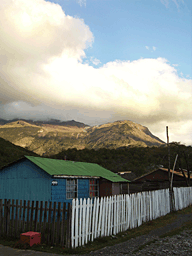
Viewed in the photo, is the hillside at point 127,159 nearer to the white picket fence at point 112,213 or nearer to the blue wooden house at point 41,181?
the blue wooden house at point 41,181

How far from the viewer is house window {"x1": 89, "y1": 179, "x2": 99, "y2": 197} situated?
20.6 m

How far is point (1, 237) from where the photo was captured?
33.1 feet

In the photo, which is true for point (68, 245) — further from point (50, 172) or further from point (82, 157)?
point (82, 157)

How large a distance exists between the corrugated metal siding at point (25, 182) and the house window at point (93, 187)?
532 centimetres

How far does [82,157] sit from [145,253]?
62.4m

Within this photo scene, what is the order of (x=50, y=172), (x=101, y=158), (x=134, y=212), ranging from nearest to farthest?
1. (x=134, y=212)
2. (x=50, y=172)
3. (x=101, y=158)

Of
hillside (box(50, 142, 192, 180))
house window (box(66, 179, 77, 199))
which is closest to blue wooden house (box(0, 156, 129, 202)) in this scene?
house window (box(66, 179, 77, 199))

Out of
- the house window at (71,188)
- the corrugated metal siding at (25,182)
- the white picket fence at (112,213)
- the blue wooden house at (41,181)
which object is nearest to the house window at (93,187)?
the blue wooden house at (41,181)

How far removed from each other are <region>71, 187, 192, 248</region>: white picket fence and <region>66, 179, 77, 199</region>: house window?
4.69 metres

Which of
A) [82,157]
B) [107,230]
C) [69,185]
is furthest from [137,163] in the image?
[107,230]

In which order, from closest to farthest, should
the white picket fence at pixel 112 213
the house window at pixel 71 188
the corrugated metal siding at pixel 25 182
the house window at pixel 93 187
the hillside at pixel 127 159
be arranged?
the white picket fence at pixel 112 213 → the corrugated metal siding at pixel 25 182 → the house window at pixel 71 188 → the house window at pixel 93 187 → the hillside at pixel 127 159

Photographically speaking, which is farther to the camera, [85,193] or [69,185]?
[85,193]

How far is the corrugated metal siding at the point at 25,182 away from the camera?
16.1 metres

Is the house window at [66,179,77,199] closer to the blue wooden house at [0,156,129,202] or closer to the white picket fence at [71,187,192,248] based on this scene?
the blue wooden house at [0,156,129,202]
